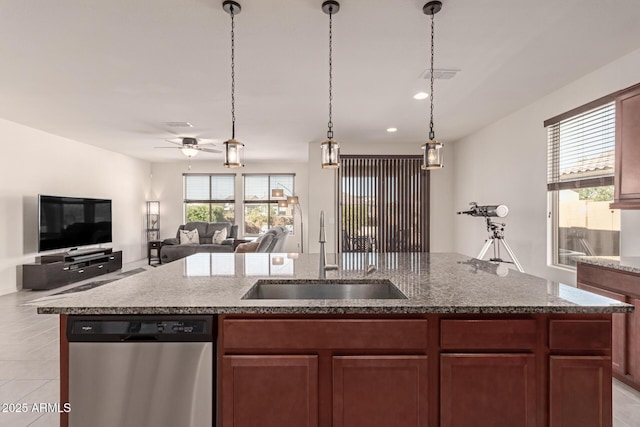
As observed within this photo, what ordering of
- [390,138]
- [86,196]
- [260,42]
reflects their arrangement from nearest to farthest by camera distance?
[260,42], [390,138], [86,196]

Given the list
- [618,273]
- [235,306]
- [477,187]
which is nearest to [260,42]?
[235,306]

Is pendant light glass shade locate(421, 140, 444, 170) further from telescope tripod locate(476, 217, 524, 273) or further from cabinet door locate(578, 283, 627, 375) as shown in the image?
telescope tripod locate(476, 217, 524, 273)

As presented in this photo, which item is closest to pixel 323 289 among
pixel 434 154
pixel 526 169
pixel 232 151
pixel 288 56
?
pixel 232 151

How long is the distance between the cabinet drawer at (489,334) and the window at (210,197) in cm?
856

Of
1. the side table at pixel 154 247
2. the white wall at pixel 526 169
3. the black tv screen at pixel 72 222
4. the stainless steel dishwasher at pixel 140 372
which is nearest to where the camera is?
the stainless steel dishwasher at pixel 140 372

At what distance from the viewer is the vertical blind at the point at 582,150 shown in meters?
3.15

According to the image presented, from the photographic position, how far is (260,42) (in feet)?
8.88

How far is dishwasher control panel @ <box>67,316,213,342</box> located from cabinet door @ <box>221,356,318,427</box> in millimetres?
198

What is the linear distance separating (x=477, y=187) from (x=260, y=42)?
172 inches

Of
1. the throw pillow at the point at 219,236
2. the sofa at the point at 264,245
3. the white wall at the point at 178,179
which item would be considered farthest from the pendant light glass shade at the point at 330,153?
the white wall at the point at 178,179

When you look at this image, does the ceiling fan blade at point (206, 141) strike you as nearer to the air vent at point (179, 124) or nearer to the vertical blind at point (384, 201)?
the air vent at point (179, 124)

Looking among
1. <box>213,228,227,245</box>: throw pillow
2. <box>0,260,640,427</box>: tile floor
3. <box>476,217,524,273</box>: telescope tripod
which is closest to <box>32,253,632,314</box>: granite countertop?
<box>0,260,640,427</box>: tile floor

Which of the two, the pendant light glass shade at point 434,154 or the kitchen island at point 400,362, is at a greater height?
the pendant light glass shade at point 434,154

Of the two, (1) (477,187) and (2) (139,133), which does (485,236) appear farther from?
(2) (139,133)
